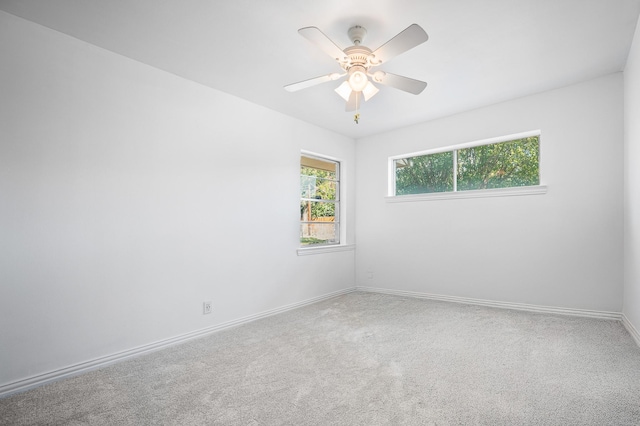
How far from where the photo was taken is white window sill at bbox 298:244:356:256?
4.22 m

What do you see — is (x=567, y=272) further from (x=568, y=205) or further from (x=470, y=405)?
(x=470, y=405)

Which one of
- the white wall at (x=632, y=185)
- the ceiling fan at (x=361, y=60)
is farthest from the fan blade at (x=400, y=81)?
the white wall at (x=632, y=185)

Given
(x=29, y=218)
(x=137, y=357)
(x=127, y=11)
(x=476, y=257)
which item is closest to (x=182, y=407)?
(x=137, y=357)

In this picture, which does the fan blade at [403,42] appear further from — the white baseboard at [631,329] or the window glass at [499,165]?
the white baseboard at [631,329]

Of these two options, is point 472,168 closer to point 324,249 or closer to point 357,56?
point 324,249

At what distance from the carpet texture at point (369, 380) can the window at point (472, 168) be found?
164cm

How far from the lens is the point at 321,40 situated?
81.4 inches

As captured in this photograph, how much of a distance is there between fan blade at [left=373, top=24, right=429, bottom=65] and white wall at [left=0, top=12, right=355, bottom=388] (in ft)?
5.96

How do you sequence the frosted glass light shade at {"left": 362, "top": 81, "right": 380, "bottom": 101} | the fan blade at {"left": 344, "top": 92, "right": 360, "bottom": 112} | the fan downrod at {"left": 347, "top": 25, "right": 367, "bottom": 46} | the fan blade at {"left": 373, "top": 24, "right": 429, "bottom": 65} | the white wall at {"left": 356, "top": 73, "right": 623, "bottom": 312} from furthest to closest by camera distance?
the white wall at {"left": 356, "top": 73, "right": 623, "bottom": 312}, the fan blade at {"left": 344, "top": 92, "right": 360, "bottom": 112}, the frosted glass light shade at {"left": 362, "top": 81, "right": 380, "bottom": 101}, the fan downrod at {"left": 347, "top": 25, "right": 367, "bottom": 46}, the fan blade at {"left": 373, "top": 24, "right": 429, "bottom": 65}

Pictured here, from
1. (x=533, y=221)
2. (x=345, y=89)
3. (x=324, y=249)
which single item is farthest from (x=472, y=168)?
(x=345, y=89)

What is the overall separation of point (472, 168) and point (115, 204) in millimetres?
3863

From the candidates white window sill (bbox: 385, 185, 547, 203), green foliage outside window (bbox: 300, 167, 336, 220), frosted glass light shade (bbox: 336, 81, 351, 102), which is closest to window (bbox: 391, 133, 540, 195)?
white window sill (bbox: 385, 185, 547, 203)

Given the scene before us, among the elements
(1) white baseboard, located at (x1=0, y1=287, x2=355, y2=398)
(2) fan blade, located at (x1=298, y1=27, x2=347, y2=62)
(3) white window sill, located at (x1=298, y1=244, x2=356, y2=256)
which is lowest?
(1) white baseboard, located at (x1=0, y1=287, x2=355, y2=398)

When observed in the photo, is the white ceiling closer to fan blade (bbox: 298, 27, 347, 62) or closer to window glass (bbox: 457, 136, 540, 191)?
fan blade (bbox: 298, 27, 347, 62)
